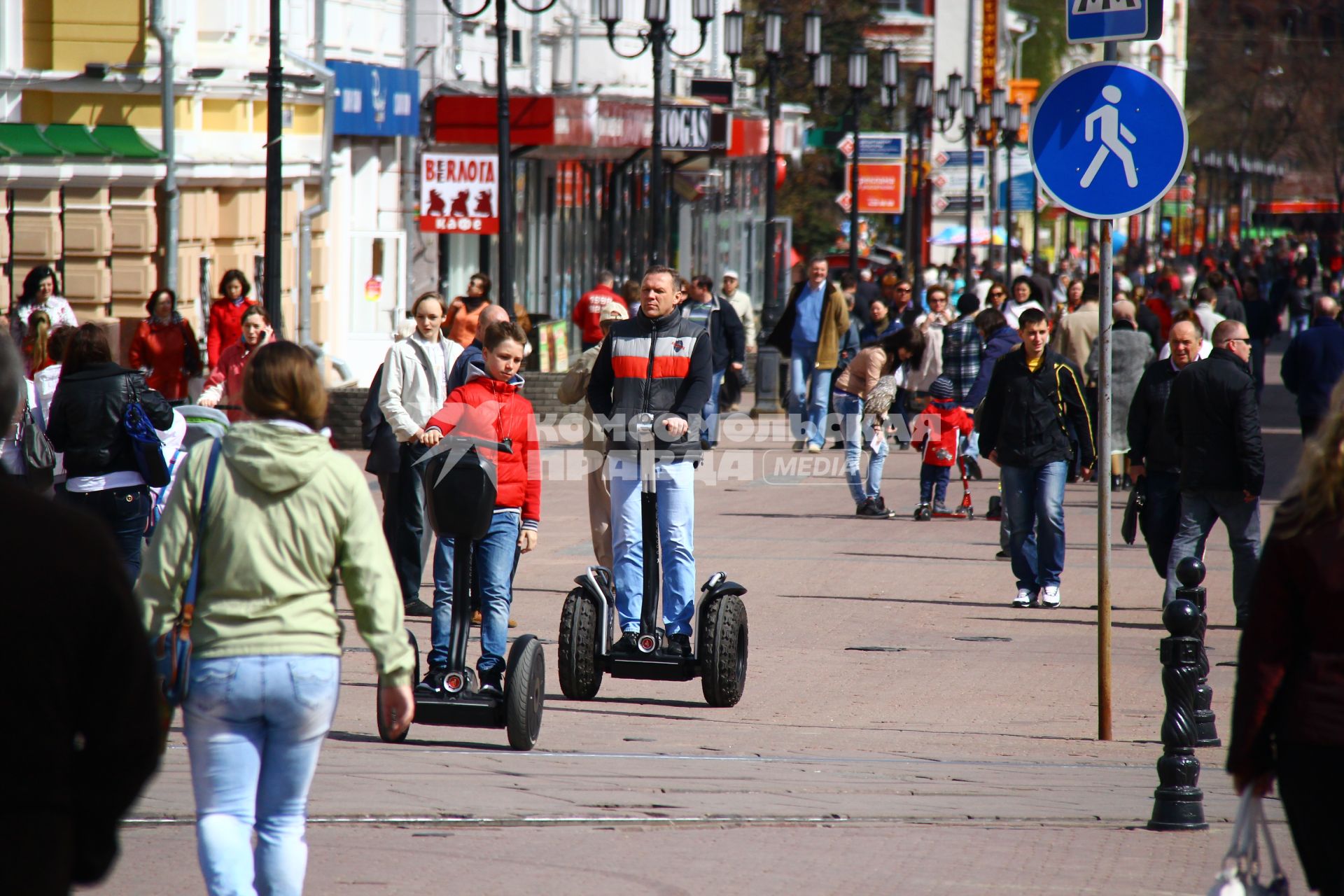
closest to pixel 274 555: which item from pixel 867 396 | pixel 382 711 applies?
pixel 382 711

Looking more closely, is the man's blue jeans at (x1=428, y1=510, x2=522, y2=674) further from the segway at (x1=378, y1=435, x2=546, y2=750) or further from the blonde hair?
the blonde hair

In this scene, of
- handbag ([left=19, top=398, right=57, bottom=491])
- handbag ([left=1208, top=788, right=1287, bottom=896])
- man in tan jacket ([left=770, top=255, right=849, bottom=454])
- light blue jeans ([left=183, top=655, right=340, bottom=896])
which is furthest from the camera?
man in tan jacket ([left=770, top=255, right=849, bottom=454])

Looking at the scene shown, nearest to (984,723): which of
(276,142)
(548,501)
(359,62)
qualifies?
(548,501)

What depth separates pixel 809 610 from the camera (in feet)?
37.7

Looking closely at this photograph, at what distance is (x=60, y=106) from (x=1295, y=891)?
60.3 feet

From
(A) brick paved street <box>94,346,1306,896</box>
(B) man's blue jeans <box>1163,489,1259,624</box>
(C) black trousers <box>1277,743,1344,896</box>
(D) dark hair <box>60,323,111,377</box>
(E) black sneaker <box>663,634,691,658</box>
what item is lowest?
(A) brick paved street <box>94,346,1306,896</box>

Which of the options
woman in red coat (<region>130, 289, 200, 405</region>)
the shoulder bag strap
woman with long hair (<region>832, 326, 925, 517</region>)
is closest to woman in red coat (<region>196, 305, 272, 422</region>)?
woman in red coat (<region>130, 289, 200, 405</region>)

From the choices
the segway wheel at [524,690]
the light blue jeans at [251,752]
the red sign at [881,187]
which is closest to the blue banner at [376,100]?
the red sign at [881,187]

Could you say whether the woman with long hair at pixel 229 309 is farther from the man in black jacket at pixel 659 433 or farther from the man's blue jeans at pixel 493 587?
the man's blue jeans at pixel 493 587

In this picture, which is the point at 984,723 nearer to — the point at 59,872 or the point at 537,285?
the point at 59,872

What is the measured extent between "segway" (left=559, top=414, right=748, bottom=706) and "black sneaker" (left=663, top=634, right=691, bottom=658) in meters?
0.01

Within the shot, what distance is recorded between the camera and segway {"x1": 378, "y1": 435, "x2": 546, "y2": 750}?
7.03 metres

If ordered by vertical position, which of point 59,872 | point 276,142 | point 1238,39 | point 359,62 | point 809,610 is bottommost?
point 809,610

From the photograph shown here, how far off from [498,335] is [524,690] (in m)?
1.50
